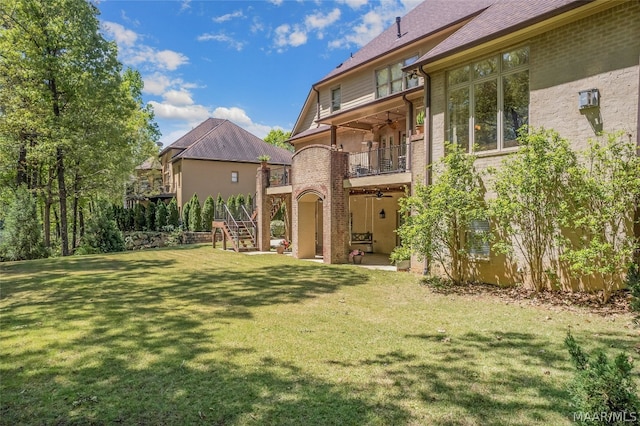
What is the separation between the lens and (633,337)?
5629mm

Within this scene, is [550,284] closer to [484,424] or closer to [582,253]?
[582,253]

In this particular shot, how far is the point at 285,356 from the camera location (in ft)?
16.6

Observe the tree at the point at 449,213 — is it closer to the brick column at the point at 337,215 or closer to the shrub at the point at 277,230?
the brick column at the point at 337,215

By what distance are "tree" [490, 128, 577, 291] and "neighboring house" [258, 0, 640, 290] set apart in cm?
60

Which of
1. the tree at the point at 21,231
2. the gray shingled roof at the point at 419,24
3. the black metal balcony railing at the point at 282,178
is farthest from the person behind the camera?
the black metal balcony railing at the point at 282,178

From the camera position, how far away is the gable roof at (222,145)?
32969 millimetres

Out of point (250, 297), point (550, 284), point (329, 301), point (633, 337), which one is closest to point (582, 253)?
point (550, 284)

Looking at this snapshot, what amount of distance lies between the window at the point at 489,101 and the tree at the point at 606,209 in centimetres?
203

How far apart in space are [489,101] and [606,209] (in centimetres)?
406

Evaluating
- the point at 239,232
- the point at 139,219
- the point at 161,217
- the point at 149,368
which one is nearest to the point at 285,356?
the point at 149,368

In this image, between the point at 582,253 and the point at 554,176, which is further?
the point at 554,176

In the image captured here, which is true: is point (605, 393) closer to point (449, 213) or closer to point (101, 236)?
point (449, 213)

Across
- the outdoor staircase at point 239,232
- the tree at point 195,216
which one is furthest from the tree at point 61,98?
the outdoor staircase at point 239,232

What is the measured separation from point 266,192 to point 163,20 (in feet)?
29.7
